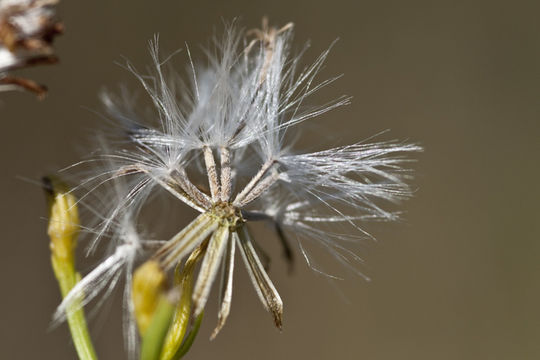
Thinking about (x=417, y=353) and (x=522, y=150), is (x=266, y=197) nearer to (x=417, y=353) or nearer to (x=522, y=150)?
(x=417, y=353)

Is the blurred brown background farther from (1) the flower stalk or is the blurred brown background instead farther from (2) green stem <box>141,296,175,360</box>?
(2) green stem <box>141,296,175,360</box>

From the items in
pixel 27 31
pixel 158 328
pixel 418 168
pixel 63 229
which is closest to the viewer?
pixel 158 328

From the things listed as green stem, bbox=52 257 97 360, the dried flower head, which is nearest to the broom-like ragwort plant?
green stem, bbox=52 257 97 360

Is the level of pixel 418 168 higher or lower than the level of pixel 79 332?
lower

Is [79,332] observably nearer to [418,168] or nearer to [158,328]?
[158,328]

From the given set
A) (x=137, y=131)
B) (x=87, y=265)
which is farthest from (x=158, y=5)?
(x=87, y=265)

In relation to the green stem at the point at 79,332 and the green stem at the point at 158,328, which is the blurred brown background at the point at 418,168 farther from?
the green stem at the point at 158,328

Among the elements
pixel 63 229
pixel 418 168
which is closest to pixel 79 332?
pixel 63 229

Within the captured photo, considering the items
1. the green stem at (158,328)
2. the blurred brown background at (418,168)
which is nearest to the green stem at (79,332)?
the green stem at (158,328)
